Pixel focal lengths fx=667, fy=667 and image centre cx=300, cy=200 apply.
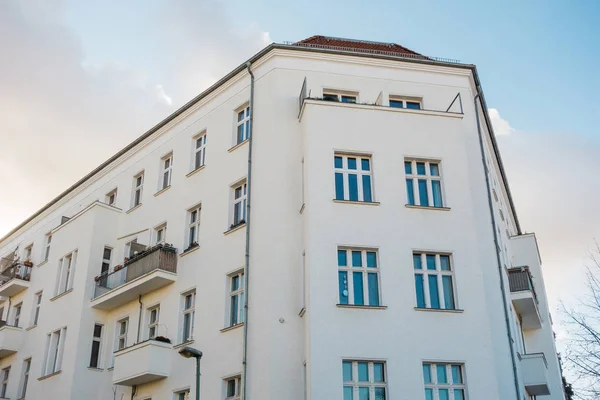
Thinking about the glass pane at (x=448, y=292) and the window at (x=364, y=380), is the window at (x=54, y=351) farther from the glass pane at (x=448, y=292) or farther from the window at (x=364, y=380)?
the glass pane at (x=448, y=292)

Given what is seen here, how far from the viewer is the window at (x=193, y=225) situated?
73.4 feet

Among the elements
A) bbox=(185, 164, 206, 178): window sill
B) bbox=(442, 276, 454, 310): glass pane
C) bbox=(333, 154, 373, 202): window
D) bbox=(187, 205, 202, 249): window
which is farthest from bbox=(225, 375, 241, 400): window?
bbox=(185, 164, 206, 178): window sill

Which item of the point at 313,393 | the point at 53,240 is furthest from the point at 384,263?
the point at 53,240

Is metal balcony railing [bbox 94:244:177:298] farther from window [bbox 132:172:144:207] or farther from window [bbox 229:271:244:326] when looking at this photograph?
window [bbox 132:172:144:207]

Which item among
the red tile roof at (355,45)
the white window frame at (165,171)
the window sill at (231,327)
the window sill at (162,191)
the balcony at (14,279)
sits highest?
the red tile roof at (355,45)

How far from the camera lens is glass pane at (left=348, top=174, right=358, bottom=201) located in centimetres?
1881

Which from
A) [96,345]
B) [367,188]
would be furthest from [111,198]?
[367,188]

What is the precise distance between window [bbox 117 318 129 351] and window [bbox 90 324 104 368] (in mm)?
834

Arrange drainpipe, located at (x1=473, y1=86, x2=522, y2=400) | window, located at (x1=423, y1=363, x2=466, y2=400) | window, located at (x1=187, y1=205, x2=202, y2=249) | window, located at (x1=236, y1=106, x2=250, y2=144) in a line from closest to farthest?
window, located at (x1=423, y1=363, x2=466, y2=400) → drainpipe, located at (x1=473, y1=86, x2=522, y2=400) → window, located at (x1=236, y1=106, x2=250, y2=144) → window, located at (x1=187, y1=205, x2=202, y2=249)

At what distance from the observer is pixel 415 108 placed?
2148cm

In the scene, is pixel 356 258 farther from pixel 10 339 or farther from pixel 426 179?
pixel 10 339

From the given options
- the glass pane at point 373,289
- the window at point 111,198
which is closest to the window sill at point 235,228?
the glass pane at point 373,289

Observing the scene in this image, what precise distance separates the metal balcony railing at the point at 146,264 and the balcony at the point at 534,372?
37.1 ft

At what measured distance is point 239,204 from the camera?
21281mm
